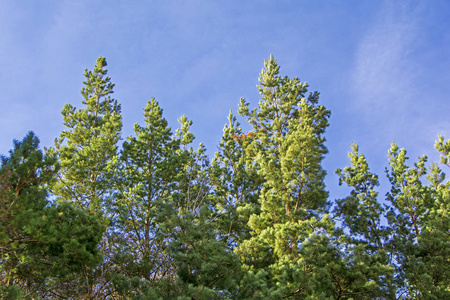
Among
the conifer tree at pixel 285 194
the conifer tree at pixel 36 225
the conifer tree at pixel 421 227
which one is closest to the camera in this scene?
the conifer tree at pixel 36 225

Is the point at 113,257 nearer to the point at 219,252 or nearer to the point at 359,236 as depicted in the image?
the point at 219,252

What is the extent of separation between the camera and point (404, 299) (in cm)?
1255

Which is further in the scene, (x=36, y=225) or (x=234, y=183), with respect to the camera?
(x=234, y=183)

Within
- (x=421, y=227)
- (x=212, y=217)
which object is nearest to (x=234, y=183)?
(x=212, y=217)

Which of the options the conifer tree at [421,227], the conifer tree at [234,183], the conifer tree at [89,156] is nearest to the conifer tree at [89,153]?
the conifer tree at [89,156]

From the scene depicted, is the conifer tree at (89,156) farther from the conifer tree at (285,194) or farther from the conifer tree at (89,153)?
the conifer tree at (285,194)

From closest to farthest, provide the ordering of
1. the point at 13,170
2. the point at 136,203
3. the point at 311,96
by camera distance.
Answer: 1. the point at 13,170
2. the point at 136,203
3. the point at 311,96

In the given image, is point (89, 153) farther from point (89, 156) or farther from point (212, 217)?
point (212, 217)

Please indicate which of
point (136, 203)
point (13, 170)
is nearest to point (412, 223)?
point (136, 203)

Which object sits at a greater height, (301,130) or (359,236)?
(301,130)

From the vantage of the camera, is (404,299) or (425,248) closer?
(404,299)

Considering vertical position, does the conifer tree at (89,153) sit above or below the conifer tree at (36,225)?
above

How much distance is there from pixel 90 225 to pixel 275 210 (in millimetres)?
6896

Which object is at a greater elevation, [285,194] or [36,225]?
[285,194]
